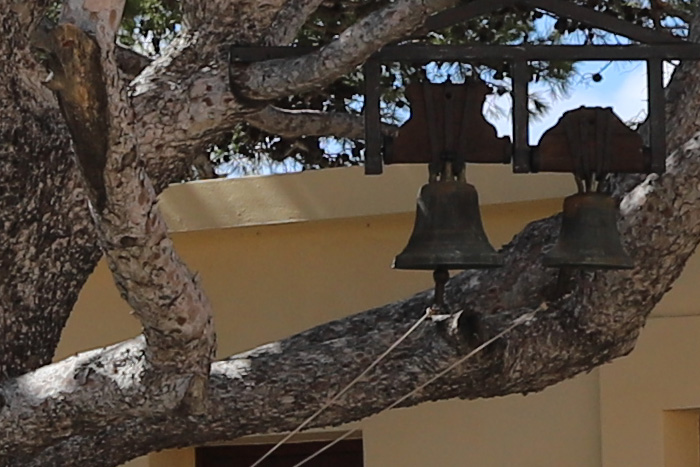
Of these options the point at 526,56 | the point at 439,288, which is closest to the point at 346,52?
the point at 526,56

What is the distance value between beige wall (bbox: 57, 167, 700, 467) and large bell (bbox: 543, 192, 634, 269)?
1718 millimetres

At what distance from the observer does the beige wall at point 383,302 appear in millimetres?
5469

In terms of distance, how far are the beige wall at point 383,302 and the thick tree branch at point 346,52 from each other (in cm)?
195

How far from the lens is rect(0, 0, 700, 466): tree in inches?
145

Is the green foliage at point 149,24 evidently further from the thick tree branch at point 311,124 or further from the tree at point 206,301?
the tree at point 206,301

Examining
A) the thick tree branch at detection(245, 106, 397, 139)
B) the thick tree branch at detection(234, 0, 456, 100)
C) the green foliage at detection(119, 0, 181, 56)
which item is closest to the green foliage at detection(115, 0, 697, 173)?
the green foliage at detection(119, 0, 181, 56)

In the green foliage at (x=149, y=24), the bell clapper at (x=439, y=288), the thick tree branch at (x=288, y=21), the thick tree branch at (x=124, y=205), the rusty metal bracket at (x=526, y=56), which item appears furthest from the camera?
the green foliage at (x=149, y=24)

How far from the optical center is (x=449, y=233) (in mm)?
3814

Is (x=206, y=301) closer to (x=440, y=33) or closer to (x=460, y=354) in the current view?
(x=460, y=354)

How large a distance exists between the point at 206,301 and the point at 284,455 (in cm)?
316

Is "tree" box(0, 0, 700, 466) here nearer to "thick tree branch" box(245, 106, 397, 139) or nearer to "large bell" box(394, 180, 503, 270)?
"large bell" box(394, 180, 503, 270)

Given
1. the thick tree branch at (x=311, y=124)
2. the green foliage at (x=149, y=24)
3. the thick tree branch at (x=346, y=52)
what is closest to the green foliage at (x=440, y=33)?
the green foliage at (x=149, y=24)

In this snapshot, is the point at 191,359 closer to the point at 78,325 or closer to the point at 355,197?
the point at 355,197

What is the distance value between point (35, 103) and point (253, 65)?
24.5 inches
